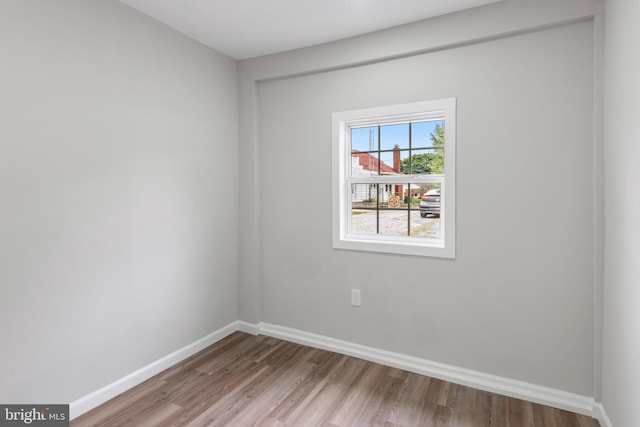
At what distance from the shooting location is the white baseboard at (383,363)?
2064mm

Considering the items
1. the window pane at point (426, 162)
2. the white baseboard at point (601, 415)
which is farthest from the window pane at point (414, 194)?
the white baseboard at point (601, 415)

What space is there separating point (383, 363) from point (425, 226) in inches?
43.8

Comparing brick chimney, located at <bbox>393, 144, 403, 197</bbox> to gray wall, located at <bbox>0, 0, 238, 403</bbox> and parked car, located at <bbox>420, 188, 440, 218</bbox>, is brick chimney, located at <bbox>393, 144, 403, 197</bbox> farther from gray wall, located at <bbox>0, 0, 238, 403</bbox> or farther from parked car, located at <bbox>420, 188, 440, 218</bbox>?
gray wall, located at <bbox>0, 0, 238, 403</bbox>

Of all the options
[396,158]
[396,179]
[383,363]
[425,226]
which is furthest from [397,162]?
[383,363]

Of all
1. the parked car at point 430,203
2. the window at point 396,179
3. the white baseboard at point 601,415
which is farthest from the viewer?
the parked car at point 430,203

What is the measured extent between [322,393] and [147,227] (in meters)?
1.66

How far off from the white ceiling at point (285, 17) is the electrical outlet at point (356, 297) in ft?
6.66

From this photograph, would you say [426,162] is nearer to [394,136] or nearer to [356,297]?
[394,136]

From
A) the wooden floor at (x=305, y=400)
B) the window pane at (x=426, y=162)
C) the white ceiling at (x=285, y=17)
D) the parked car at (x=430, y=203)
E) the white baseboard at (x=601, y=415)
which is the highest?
the white ceiling at (x=285, y=17)

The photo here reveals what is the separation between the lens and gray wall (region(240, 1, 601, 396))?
208 cm

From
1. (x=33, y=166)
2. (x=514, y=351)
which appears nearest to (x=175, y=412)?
(x=33, y=166)

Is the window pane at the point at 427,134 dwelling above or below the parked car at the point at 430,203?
above

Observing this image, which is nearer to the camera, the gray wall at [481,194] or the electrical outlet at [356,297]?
the gray wall at [481,194]

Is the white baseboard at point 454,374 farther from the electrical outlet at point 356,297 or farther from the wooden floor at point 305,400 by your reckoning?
the electrical outlet at point 356,297
